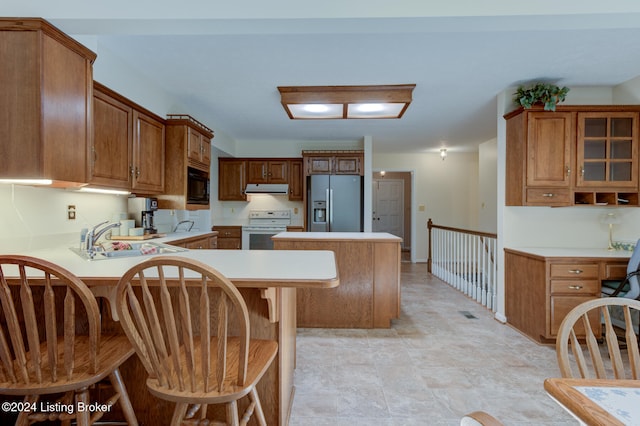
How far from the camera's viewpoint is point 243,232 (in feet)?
17.8

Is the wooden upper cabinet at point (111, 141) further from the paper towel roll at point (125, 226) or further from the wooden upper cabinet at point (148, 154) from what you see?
the paper towel roll at point (125, 226)

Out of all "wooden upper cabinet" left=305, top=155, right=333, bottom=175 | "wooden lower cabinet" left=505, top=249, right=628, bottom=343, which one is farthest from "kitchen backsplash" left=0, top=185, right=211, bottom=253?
"wooden lower cabinet" left=505, top=249, right=628, bottom=343

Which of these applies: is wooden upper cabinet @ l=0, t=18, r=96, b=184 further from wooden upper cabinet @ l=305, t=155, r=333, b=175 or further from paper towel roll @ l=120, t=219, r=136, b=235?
wooden upper cabinet @ l=305, t=155, r=333, b=175

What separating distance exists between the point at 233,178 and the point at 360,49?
3640 millimetres

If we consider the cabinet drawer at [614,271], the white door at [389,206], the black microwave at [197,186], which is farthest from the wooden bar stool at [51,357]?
the white door at [389,206]

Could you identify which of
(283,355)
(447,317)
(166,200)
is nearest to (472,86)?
(447,317)

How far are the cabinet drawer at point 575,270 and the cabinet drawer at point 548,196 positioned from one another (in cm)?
58

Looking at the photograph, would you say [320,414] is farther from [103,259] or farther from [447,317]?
[447,317]

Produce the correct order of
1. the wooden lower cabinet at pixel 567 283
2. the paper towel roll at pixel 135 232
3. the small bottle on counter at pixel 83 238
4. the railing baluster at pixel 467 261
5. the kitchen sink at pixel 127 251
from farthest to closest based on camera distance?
the railing baluster at pixel 467 261, the paper towel roll at pixel 135 232, the wooden lower cabinet at pixel 567 283, the small bottle on counter at pixel 83 238, the kitchen sink at pixel 127 251

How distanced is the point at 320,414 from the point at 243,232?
12.9 feet

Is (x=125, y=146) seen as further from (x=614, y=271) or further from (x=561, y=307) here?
(x=614, y=271)

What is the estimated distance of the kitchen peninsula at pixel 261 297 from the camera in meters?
1.32

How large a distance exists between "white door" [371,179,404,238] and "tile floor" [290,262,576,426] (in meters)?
5.04

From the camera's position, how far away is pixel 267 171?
555 centimetres
